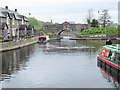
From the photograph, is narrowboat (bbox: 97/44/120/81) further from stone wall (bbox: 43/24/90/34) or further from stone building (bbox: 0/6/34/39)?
stone wall (bbox: 43/24/90/34)

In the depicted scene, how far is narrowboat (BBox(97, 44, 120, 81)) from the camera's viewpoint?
2633 cm

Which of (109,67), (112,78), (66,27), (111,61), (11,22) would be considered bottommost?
(112,78)

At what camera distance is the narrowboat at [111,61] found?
26328 mm

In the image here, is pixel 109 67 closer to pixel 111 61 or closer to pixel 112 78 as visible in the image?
pixel 111 61

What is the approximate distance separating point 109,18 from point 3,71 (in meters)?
117

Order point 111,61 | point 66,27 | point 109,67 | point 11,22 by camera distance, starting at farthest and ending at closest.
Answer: point 66,27 < point 11,22 < point 109,67 < point 111,61

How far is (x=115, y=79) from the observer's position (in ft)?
81.0

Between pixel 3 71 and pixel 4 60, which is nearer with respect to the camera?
pixel 3 71

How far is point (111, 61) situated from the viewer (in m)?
28.5

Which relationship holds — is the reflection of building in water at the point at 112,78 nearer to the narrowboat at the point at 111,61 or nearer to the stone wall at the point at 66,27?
the narrowboat at the point at 111,61

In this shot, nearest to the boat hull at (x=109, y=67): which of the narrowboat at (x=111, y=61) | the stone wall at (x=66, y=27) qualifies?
the narrowboat at (x=111, y=61)

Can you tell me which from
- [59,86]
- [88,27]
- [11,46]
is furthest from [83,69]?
[88,27]

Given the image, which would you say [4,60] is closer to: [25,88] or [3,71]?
[3,71]

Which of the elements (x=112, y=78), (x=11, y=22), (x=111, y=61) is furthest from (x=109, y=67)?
(x=11, y=22)
